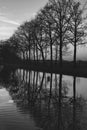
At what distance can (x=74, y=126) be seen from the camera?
26.6 feet

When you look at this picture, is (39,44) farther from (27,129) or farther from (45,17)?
(27,129)

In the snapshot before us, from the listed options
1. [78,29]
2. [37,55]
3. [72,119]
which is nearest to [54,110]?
[72,119]

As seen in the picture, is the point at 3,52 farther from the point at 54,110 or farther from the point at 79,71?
the point at 54,110

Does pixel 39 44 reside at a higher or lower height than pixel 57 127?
higher

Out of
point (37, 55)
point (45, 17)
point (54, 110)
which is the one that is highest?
point (45, 17)

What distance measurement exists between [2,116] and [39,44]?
55160 millimetres

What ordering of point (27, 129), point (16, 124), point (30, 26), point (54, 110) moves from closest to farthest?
point (27, 129), point (16, 124), point (54, 110), point (30, 26)

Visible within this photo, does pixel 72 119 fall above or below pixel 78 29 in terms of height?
below

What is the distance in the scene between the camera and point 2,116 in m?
9.69

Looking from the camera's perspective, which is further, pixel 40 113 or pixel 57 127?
pixel 40 113

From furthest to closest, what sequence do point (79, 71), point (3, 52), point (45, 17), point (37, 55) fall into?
point (3, 52) < point (37, 55) < point (45, 17) < point (79, 71)

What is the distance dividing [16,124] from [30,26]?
62.9 meters

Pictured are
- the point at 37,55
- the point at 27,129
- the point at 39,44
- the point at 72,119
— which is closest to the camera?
the point at 27,129

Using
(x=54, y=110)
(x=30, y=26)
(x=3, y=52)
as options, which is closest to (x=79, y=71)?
(x=54, y=110)
